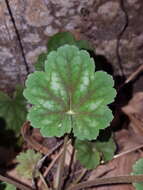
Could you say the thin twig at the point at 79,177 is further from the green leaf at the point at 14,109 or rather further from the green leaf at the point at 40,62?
the green leaf at the point at 40,62

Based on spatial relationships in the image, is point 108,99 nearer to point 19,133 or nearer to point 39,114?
point 39,114

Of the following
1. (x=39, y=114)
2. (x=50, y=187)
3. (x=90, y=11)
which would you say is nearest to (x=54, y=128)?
(x=39, y=114)

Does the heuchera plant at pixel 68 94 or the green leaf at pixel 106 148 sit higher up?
the heuchera plant at pixel 68 94

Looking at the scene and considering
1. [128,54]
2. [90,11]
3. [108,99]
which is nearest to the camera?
[108,99]

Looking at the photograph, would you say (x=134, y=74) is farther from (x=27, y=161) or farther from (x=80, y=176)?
(x=27, y=161)

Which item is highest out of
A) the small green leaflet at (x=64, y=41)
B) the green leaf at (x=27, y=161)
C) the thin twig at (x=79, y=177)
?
the small green leaflet at (x=64, y=41)

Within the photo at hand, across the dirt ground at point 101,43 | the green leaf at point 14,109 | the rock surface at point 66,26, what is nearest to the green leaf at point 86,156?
the dirt ground at point 101,43
